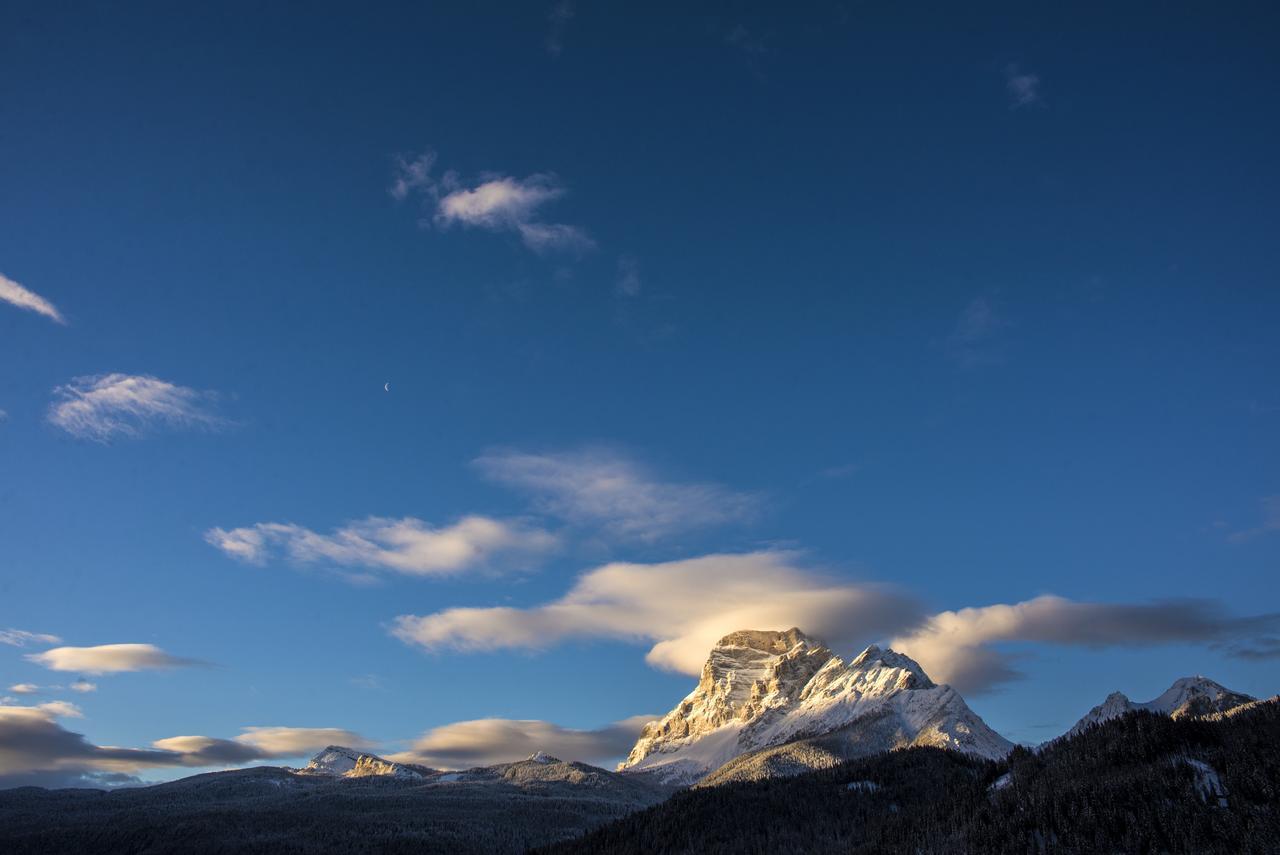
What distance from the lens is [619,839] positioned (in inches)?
3767

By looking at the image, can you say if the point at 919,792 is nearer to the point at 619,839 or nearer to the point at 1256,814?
the point at 619,839

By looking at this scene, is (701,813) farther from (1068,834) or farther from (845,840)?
(1068,834)

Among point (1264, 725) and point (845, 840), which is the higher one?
point (1264, 725)

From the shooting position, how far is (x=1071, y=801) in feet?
157

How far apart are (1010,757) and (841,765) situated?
34.8 metres

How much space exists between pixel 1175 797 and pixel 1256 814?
15.4ft

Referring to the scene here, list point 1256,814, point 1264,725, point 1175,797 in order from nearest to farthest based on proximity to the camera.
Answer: point 1256,814 → point 1175,797 → point 1264,725

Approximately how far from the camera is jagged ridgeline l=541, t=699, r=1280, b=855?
41.0 meters

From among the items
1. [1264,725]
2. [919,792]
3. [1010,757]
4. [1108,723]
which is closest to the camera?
[1264,725]

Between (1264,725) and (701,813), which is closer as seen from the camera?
(1264,725)

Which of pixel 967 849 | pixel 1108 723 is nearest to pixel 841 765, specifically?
pixel 1108 723

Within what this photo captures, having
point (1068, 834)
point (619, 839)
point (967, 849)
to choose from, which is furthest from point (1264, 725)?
point (619, 839)

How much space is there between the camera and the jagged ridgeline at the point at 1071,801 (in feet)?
134

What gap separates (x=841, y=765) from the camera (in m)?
100
